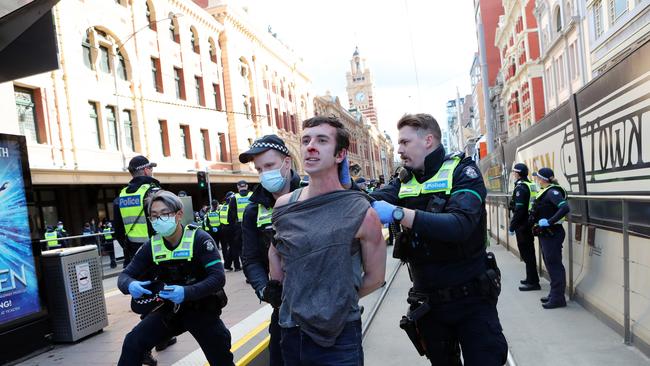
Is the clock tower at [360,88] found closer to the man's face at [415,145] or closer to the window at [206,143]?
the window at [206,143]

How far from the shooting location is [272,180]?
319 cm

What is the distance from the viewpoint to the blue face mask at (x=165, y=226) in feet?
11.6

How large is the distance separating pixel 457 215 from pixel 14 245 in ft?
16.2

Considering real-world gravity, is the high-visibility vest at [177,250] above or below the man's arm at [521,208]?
above

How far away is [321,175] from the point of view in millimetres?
2219

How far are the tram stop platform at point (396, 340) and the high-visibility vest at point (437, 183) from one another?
2.20 meters

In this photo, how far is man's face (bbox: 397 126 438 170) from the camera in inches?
112

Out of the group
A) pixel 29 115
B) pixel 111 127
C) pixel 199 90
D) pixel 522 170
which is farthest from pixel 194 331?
pixel 199 90

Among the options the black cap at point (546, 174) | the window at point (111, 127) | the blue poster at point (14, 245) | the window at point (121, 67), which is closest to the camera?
the blue poster at point (14, 245)

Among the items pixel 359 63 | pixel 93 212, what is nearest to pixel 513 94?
pixel 93 212

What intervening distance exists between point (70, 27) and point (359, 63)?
15170 centimetres

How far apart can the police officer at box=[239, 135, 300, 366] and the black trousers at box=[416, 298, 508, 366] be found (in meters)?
1.01

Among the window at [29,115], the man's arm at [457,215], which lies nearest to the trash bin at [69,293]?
the man's arm at [457,215]

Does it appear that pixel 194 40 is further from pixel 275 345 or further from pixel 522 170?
pixel 275 345
